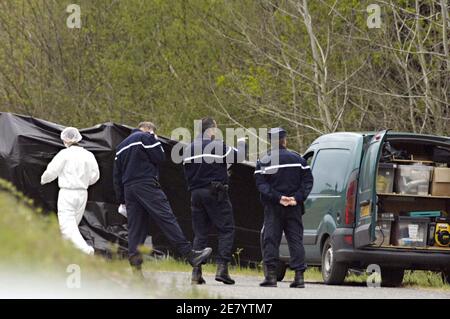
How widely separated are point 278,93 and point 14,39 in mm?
11010

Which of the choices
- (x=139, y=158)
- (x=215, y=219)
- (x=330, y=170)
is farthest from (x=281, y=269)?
(x=139, y=158)

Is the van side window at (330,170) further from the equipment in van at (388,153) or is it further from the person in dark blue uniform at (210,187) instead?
the person in dark blue uniform at (210,187)

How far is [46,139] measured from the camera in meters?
18.9

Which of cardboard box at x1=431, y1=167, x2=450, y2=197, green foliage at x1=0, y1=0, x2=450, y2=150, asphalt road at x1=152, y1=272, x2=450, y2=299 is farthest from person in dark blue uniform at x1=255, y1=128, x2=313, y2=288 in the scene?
green foliage at x1=0, y1=0, x2=450, y2=150

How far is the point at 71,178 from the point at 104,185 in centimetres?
234

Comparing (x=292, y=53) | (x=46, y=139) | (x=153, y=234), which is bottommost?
(x=153, y=234)

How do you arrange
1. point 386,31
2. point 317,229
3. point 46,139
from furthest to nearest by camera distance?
point 386,31
point 46,139
point 317,229

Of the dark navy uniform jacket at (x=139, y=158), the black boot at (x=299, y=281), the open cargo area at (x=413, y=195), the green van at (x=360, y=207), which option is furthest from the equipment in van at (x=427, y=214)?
the dark navy uniform jacket at (x=139, y=158)

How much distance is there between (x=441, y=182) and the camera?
1591cm

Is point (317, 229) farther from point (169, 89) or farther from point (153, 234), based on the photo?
point (169, 89)

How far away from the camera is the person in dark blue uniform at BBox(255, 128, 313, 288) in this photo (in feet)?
48.2

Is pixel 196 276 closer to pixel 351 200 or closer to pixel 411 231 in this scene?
pixel 351 200
